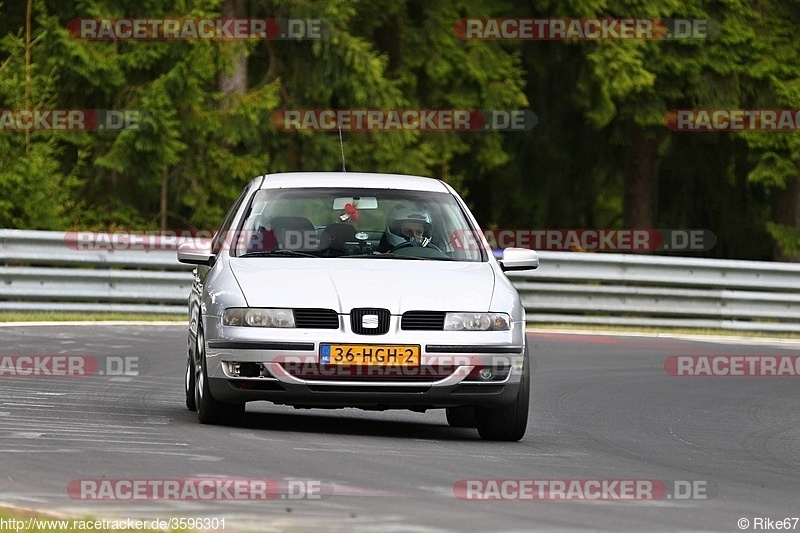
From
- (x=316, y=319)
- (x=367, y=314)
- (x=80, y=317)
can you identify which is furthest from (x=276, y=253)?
(x=80, y=317)

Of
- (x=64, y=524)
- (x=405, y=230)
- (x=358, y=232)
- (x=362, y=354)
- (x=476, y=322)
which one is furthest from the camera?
(x=358, y=232)

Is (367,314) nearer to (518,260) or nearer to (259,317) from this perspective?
(259,317)

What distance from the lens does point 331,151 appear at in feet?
98.1

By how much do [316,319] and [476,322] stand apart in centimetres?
92

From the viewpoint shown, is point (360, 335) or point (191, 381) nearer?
point (360, 335)

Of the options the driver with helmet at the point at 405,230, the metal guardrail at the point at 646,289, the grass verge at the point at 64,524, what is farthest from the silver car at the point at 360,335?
the metal guardrail at the point at 646,289

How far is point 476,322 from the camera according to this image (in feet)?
33.8

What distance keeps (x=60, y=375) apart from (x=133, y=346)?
3.04 metres

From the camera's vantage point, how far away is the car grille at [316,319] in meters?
10.1

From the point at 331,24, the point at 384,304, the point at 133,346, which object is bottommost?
the point at 133,346

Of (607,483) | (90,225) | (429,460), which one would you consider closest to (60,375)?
(429,460)

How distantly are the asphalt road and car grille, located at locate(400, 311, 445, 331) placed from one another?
0.67 metres

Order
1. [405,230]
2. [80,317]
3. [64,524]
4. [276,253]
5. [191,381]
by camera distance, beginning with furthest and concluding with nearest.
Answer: [80,317] < [191,381] < [405,230] < [276,253] < [64,524]

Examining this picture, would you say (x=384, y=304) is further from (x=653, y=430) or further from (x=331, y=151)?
(x=331, y=151)
